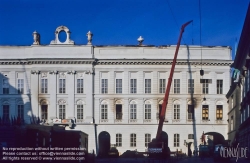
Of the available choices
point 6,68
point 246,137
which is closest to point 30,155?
point 246,137

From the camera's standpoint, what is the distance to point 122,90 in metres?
51.1

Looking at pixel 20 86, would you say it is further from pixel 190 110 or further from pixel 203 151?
pixel 203 151

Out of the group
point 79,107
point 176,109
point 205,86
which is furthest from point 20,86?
point 205,86

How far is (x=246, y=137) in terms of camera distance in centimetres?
A: 3100

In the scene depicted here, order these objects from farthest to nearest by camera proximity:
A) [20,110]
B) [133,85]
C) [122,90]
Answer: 1. [133,85]
2. [122,90]
3. [20,110]

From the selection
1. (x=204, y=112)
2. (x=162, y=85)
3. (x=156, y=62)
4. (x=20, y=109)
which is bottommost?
(x=204, y=112)

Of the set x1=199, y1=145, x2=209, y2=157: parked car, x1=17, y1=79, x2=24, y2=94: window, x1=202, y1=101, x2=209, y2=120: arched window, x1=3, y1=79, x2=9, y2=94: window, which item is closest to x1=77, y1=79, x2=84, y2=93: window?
x1=17, y1=79, x2=24, y2=94: window

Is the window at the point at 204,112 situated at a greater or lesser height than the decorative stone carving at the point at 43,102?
lesser

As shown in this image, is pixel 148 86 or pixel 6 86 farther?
pixel 148 86

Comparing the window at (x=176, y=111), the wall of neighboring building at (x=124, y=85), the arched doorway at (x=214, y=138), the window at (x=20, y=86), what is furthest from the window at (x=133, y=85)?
the window at (x=20, y=86)

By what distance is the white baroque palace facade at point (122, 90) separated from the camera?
50219 mm

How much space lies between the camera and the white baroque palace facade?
50.2 meters

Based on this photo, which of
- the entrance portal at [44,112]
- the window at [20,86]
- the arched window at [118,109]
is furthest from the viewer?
the arched window at [118,109]

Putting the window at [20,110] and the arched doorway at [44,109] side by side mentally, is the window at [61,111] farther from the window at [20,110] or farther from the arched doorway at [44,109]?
the window at [20,110]
